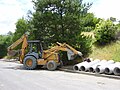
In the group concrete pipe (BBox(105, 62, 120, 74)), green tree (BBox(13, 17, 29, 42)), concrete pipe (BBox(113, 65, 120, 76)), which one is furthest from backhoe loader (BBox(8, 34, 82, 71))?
green tree (BBox(13, 17, 29, 42))

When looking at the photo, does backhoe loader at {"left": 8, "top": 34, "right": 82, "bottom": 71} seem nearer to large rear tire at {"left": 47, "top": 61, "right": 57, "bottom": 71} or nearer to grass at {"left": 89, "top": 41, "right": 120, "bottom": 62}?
large rear tire at {"left": 47, "top": 61, "right": 57, "bottom": 71}

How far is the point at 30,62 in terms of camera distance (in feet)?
72.1

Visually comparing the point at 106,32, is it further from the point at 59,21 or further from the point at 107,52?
the point at 59,21

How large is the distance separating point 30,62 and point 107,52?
21.1 feet

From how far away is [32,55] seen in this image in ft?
72.7

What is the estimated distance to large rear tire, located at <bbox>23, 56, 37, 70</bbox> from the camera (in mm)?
21766

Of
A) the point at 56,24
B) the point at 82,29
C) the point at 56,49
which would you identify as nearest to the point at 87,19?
the point at 82,29

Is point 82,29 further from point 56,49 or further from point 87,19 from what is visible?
point 56,49

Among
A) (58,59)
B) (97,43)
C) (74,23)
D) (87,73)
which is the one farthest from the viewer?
(97,43)

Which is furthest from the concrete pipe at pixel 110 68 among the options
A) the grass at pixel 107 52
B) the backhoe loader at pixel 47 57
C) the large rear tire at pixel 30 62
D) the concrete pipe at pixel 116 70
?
the large rear tire at pixel 30 62

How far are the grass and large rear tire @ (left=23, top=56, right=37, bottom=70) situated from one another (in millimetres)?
5105

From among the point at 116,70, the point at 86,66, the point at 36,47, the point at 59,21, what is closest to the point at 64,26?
the point at 59,21

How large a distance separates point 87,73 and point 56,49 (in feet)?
14.9

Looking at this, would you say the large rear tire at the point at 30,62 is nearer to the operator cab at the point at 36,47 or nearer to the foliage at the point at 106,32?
the operator cab at the point at 36,47
